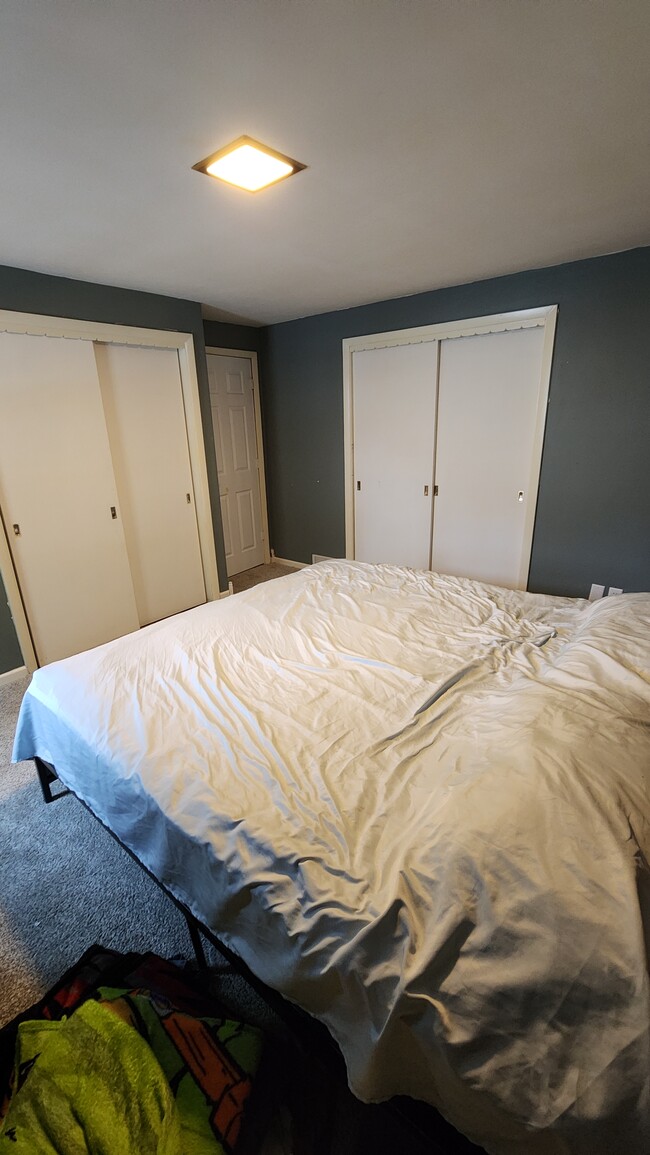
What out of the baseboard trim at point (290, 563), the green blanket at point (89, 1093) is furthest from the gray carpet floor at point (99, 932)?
the baseboard trim at point (290, 563)

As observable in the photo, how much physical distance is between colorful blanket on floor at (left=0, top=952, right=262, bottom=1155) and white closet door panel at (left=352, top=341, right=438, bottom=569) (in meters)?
3.20

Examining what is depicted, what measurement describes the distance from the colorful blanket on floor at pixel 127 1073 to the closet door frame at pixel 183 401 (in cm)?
223

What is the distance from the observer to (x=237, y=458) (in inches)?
177

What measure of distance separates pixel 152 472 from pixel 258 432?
1502 millimetres

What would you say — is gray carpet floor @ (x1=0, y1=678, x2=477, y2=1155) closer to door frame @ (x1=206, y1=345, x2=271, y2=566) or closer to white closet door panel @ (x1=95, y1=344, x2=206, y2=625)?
white closet door panel @ (x1=95, y1=344, x2=206, y2=625)

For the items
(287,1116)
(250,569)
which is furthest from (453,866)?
(250,569)

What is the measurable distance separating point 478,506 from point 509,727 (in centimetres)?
255

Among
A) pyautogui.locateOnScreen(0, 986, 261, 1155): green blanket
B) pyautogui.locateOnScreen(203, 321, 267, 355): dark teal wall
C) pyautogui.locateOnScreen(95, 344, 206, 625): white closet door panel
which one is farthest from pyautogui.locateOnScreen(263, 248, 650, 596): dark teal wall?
pyautogui.locateOnScreen(0, 986, 261, 1155): green blanket

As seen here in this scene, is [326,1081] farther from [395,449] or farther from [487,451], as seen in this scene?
[395,449]

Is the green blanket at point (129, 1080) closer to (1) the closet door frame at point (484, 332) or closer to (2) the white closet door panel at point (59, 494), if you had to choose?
(2) the white closet door panel at point (59, 494)

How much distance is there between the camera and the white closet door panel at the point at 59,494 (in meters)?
2.70

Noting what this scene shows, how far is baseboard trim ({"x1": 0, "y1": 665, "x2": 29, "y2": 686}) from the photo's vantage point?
286 cm

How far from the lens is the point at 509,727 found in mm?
1159

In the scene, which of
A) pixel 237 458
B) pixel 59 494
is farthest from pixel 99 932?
pixel 237 458
